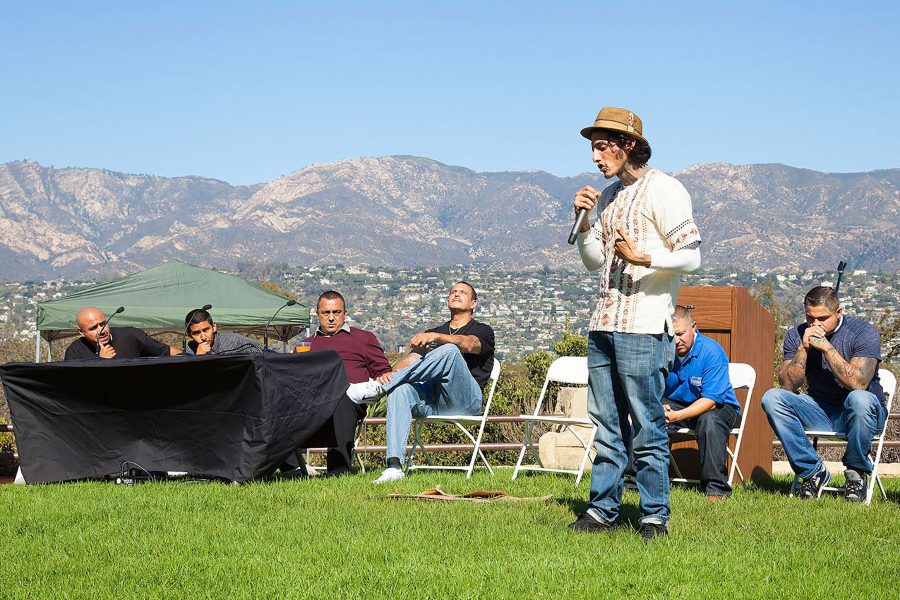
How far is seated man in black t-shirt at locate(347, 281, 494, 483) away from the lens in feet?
25.3

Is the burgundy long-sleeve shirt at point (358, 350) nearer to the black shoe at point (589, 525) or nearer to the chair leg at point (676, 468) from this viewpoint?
the chair leg at point (676, 468)

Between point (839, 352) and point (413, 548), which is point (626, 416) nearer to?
point (413, 548)

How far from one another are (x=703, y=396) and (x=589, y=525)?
2.02 metres

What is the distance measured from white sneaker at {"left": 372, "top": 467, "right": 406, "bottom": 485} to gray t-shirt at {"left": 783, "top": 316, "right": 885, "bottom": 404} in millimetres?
2557

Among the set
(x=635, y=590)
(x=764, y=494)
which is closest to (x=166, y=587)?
(x=635, y=590)

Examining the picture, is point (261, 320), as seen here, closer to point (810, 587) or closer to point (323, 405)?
point (323, 405)

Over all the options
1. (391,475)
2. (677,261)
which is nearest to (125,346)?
(391,475)

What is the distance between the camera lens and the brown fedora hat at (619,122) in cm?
503

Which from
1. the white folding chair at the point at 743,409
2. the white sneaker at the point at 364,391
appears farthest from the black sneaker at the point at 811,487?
the white sneaker at the point at 364,391

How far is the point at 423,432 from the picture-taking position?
12883mm

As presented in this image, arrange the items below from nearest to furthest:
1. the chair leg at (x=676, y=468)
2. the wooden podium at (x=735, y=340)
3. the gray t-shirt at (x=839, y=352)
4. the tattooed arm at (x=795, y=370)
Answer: the gray t-shirt at (x=839, y=352) < the tattooed arm at (x=795, y=370) < the chair leg at (x=676, y=468) < the wooden podium at (x=735, y=340)

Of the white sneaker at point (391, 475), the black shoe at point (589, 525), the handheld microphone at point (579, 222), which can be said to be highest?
the handheld microphone at point (579, 222)

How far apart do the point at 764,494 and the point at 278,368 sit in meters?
3.03

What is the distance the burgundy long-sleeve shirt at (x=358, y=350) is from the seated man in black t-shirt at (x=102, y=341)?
4.60ft
